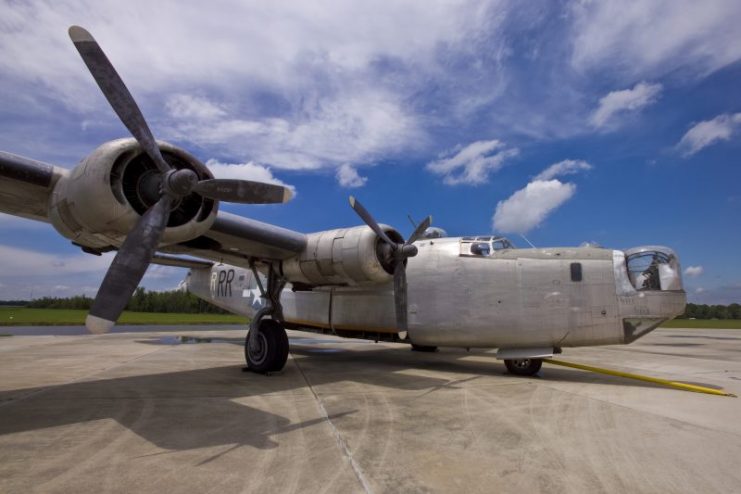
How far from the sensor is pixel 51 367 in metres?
10.6

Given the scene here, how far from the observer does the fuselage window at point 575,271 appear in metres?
9.16

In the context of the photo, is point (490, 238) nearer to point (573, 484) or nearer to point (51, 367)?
point (573, 484)

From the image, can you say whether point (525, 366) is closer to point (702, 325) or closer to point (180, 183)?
point (180, 183)

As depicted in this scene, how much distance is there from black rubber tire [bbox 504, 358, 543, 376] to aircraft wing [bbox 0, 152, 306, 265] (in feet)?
18.2

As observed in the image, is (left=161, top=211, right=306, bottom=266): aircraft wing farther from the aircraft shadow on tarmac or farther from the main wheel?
the aircraft shadow on tarmac

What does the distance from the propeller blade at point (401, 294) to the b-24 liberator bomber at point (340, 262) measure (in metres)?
0.02

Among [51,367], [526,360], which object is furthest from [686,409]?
[51,367]

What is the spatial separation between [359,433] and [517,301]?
5.42 meters

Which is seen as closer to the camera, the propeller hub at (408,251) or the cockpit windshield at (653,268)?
the cockpit windshield at (653,268)

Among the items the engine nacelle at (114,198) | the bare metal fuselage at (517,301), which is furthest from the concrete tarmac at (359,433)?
the engine nacelle at (114,198)

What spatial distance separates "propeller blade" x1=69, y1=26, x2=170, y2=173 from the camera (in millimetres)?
6179

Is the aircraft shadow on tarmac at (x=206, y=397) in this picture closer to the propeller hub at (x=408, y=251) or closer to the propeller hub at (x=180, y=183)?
the propeller hub at (x=408, y=251)

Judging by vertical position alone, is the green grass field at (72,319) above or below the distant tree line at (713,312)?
below

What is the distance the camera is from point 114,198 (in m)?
6.09
